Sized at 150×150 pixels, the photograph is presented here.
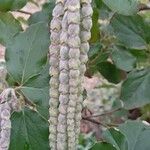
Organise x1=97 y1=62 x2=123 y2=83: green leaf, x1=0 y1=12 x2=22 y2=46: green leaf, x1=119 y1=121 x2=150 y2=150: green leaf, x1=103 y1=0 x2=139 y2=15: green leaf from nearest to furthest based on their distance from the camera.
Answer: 1. x1=103 y1=0 x2=139 y2=15: green leaf
2. x1=119 y1=121 x2=150 y2=150: green leaf
3. x1=0 y1=12 x2=22 y2=46: green leaf
4. x1=97 y1=62 x2=123 y2=83: green leaf

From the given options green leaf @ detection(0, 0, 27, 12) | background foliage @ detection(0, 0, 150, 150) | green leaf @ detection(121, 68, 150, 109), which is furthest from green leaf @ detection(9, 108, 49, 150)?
green leaf @ detection(121, 68, 150, 109)

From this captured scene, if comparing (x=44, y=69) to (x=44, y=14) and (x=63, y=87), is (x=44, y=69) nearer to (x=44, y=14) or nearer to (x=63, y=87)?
(x=63, y=87)

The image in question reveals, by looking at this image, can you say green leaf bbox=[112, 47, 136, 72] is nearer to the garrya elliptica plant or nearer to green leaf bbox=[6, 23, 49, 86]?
green leaf bbox=[6, 23, 49, 86]

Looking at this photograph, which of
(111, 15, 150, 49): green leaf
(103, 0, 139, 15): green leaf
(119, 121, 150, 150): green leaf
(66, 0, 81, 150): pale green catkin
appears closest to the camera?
(66, 0, 81, 150): pale green catkin

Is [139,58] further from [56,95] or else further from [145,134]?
[56,95]

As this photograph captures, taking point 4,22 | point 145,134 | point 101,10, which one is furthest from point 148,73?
point 4,22

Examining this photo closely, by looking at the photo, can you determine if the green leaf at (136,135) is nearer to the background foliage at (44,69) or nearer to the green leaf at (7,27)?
the background foliage at (44,69)

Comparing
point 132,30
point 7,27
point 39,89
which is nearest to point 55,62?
point 39,89
